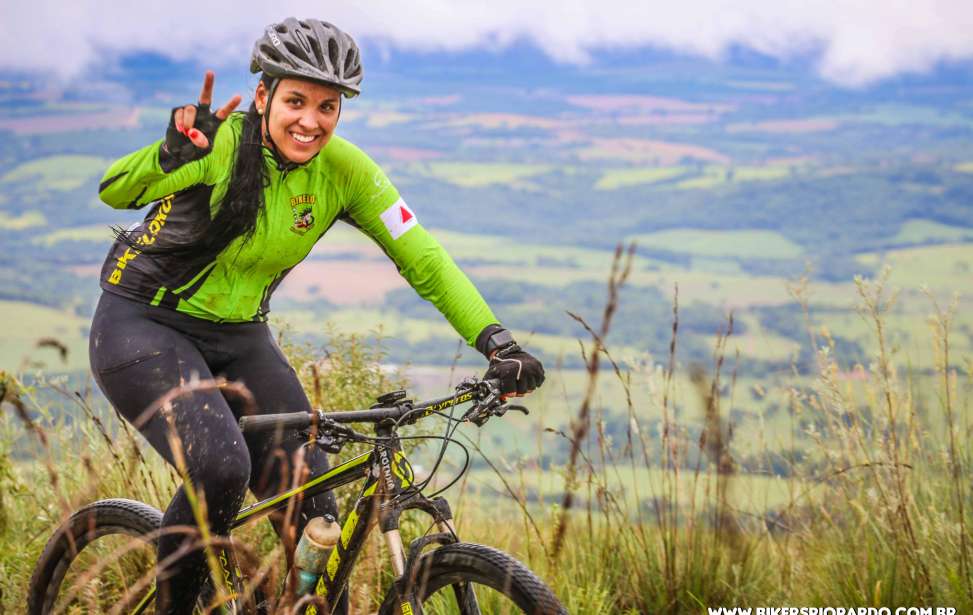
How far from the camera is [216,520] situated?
3.05 metres

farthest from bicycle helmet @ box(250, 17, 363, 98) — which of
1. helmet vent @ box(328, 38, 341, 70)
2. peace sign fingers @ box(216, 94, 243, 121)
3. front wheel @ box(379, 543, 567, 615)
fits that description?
front wheel @ box(379, 543, 567, 615)

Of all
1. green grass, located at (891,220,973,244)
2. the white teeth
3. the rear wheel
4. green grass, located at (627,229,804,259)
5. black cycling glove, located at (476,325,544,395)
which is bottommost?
the rear wheel

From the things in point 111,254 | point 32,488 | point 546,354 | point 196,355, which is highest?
point 111,254

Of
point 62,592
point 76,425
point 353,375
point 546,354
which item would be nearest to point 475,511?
point 353,375

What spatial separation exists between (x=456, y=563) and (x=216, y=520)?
0.76 m

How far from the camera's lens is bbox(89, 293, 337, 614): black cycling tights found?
3010mm

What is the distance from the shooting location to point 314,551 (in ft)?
10.1

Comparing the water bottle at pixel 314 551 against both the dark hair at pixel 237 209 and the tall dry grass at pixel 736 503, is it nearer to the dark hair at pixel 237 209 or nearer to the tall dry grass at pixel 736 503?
the tall dry grass at pixel 736 503

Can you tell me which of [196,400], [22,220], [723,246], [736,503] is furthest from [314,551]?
[22,220]

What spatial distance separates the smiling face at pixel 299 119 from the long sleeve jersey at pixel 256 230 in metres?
0.09

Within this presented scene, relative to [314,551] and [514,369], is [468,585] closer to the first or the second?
[314,551]

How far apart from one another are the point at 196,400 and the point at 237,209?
63 cm

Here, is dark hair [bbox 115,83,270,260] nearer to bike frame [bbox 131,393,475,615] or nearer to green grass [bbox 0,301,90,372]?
bike frame [bbox 131,393,475,615]

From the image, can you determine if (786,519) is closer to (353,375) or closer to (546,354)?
(353,375)
